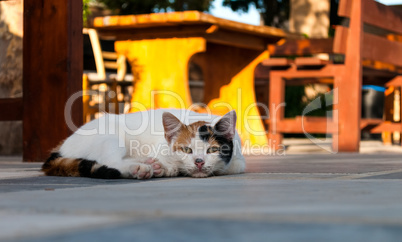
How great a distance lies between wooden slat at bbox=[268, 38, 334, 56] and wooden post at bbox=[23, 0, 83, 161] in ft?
8.98

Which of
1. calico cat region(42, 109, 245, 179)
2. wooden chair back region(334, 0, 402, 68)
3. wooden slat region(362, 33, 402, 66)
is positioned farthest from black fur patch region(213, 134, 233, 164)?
wooden slat region(362, 33, 402, 66)

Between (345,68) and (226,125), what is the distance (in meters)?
2.62

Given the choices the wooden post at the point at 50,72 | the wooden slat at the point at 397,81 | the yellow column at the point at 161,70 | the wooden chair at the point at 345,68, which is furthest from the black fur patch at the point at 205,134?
the wooden slat at the point at 397,81

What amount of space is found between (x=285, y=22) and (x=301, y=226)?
12.4 meters

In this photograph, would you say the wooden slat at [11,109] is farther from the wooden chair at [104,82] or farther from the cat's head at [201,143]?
the wooden chair at [104,82]

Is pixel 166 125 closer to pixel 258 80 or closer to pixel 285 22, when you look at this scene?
pixel 258 80

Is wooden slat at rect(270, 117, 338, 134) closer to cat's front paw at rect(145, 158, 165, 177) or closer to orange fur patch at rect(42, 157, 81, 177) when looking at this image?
cat's front paw at rect(145, 158, 165, 177)

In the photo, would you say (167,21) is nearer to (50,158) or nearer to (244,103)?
(244,103)

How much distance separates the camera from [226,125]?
2.80 meters

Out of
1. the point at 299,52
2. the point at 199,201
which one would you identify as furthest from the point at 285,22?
the point at 199,201

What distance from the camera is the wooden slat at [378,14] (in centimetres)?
505

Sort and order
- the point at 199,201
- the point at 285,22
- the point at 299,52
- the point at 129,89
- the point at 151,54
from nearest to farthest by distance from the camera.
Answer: the point at 199,201 < the point at 151,54 < the point at 299,52 < the point at 129,89 < the point at 285,22

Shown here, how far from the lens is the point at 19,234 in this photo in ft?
3.47

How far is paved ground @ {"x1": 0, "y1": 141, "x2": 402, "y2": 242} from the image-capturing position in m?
1.03
